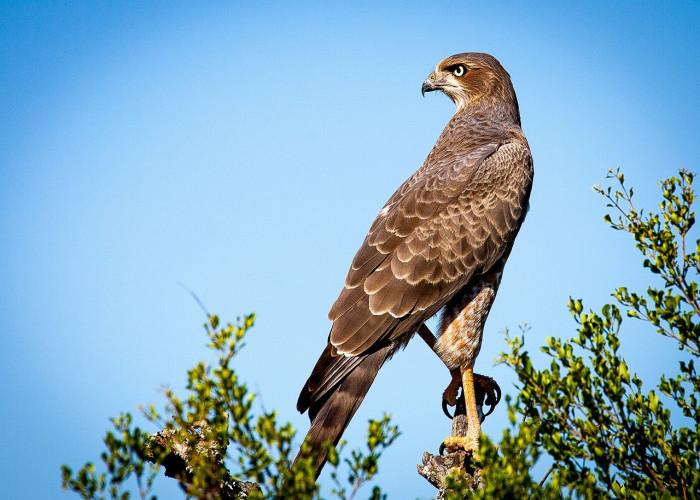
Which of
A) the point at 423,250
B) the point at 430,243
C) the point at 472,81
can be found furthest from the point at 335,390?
the point at 472,81

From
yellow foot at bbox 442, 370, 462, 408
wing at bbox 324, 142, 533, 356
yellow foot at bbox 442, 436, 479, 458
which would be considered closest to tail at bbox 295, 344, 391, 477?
wing at bbox 324, 142, 533, 356

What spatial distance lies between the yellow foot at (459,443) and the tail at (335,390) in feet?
3.18

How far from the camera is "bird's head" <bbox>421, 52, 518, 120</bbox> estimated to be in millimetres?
8258

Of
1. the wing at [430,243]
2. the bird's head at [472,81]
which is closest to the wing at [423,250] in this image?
the wing at [430,243]

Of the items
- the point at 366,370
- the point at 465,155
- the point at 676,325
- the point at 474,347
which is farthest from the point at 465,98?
the point at 676,325

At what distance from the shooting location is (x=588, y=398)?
13.4ft

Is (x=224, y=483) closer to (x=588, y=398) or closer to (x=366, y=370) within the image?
(x=366, y=370)

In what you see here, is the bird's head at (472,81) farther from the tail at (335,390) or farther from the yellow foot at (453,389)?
the tail at (335,390)

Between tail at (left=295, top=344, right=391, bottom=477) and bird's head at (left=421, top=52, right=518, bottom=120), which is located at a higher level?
bird's head at (left=421, top=52, right=518, bottom=120)

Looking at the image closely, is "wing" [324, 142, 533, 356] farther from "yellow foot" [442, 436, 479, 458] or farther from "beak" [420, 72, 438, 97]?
"beak" [420, 72, 438, 97]

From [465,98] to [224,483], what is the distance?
19.0 ft

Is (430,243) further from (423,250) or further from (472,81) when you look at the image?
(472,81)

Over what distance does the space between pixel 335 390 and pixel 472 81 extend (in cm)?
462

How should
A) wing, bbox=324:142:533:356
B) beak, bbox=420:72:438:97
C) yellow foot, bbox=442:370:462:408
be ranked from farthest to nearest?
beak, bbox=420:72:438:97
yellow foot, bbox=442:370:462:408
wing, bbox=324:142:533:356
